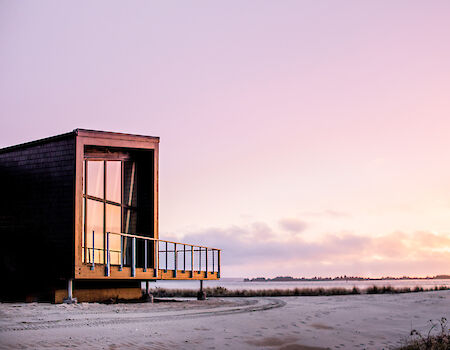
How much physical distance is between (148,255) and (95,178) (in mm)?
4243

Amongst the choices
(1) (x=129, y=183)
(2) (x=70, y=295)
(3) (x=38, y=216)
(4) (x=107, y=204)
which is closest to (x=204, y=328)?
(2) (x=70, y=295)

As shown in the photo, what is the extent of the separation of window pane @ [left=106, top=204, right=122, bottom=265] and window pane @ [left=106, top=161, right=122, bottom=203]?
A: 36cm

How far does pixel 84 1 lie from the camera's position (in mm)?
20672

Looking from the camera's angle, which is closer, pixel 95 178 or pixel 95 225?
pixel 95 225

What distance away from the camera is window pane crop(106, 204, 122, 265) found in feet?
69.6

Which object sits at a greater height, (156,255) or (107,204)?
(107,204)

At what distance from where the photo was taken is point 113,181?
861 inches

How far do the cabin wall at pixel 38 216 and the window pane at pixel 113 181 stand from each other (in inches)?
111

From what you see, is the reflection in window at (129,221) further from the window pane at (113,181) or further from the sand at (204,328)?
the sand at (204,328)

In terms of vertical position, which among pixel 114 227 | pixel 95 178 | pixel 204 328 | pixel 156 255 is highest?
pixel 95 178

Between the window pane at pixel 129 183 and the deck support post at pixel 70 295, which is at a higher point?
the window pane at pixel 129 183

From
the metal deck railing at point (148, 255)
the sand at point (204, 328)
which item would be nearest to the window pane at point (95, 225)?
the metal deck railing at point (148, 255)

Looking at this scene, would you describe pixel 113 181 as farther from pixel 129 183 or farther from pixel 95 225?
pixel 95 225

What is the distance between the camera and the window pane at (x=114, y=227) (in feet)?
69.6
